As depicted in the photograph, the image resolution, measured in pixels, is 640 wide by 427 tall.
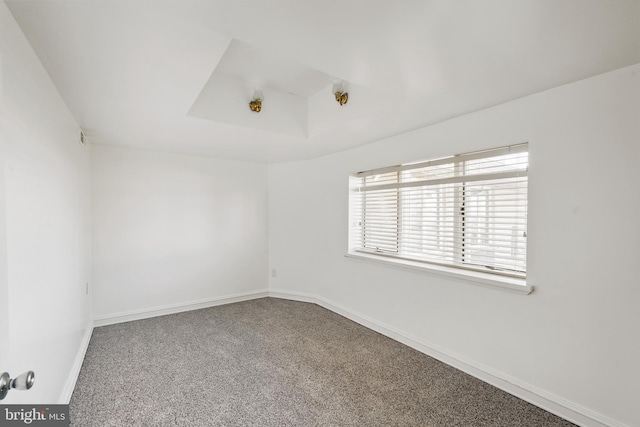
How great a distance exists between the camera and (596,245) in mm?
1729

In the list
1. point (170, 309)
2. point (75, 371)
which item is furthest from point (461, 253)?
point (170, 309)

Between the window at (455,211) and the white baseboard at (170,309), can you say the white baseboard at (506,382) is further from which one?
the white baseboard at (170,309)

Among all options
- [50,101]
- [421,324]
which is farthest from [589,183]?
[50,101]

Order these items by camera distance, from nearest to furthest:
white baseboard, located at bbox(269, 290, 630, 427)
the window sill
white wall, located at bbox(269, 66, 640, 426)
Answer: white wall, located at bbox(269, 66, 640, 426) → white baseboard, located at bbox(269, 290, 630, 427) → the window sill

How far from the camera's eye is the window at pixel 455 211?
7.11 feet

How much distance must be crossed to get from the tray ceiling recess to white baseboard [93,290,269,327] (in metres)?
2.54

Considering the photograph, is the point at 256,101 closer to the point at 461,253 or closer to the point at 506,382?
the point at 461,253

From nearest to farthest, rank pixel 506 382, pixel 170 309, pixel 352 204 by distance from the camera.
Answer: pixel 506 382
pixel 352 204
pixel 170 309

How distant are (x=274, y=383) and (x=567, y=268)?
2.17 m

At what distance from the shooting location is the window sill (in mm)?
2051

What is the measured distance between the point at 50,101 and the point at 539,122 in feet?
10.2

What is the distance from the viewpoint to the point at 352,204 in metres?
3.59

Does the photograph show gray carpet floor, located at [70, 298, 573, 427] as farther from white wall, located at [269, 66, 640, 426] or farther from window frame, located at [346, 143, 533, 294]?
window frame, located at [346, 143, 533, 294]

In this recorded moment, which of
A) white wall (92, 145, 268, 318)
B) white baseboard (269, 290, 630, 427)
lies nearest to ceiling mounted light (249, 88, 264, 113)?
white wall (92, 145, 268, 318)
